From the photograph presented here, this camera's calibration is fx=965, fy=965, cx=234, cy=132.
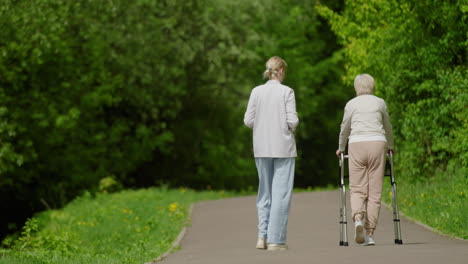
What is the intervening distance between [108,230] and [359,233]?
7.76 metres

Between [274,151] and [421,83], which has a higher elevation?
[421,83]

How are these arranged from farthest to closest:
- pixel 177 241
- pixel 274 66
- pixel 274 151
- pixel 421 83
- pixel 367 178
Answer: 1. pixel 421 83
2. pixel 177 241
3. pixel 367 178
4. pixel 274 66
5. pixel 274 151

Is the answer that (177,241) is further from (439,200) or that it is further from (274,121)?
(439,200)

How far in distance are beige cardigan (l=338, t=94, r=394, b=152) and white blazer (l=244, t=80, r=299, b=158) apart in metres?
0.72

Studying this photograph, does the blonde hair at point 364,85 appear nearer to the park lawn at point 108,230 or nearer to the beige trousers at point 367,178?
the beige trousers at point 367,178

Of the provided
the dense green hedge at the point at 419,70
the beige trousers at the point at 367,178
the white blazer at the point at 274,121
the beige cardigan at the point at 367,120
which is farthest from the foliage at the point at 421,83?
the white blazer at the point at 274,121

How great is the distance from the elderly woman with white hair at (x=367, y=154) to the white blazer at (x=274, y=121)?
Answer: 748mm

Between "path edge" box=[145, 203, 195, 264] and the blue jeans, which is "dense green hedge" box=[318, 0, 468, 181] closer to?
"path edge" box=[145, 203, 195, 264]

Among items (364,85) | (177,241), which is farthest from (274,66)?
(177,241)

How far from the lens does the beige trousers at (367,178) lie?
1114cm

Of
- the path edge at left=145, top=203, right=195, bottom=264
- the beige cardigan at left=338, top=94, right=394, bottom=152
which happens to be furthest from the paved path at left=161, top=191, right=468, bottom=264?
the beige cardigan at left=338, top=94, right=394, bottom=152

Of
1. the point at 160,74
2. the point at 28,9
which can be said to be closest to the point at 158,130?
the point at 160,74

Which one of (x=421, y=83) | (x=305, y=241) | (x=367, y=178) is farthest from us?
(x=421, y=83)

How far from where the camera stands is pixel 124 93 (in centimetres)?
2894
